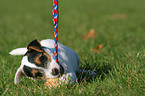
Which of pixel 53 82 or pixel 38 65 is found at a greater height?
pixel 38 65

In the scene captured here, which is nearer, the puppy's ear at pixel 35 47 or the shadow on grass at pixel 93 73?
the puppy's ear at pixel 35 47

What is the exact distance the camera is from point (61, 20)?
655 centimetres

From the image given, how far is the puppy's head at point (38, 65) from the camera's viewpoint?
6.33ft

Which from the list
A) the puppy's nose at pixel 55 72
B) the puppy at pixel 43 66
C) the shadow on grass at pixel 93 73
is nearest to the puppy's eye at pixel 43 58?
the puppy at pixel 43 66

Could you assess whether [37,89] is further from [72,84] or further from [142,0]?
[142,0]

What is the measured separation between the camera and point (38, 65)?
1.93 m

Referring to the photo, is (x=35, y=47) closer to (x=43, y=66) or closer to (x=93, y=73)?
(x=43, y=66)

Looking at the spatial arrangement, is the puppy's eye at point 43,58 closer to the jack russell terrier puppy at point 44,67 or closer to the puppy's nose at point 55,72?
the jack russell terrier puppy at point 44,67

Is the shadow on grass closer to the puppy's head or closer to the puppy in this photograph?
the puppy

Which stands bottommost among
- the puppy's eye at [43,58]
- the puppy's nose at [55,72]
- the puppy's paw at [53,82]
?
the puppy's paw at [53,82]

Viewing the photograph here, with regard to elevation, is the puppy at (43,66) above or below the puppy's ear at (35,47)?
below

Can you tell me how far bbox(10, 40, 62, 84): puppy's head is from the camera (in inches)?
76.0

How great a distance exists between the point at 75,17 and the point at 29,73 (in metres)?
5.14

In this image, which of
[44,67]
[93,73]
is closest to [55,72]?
[44,67]
